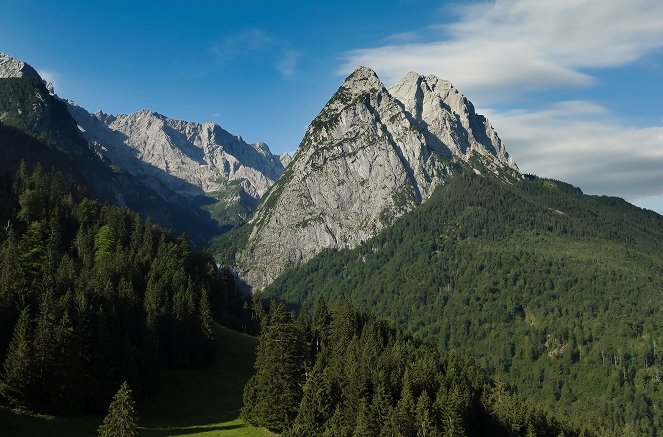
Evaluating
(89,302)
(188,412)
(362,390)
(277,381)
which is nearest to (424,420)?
(362,390)

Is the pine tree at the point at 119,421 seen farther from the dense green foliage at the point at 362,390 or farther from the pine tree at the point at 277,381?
the pine tree at the point at 277,381

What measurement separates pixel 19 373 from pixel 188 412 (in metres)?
23.3

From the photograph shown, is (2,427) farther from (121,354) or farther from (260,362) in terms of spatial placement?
(260,362)

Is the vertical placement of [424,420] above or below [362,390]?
below

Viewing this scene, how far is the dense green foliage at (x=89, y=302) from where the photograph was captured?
67.1 m

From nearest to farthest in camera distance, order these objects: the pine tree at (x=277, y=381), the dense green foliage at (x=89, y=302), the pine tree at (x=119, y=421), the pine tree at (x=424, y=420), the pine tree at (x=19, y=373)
A: 1. the pine tree at (x=119, y=421)
2. the pine tree at (x=19, y=373)
3. the dense green foliage at (x=89, y=302)
4. the pine tree at (x=277, y=381)
5. the pine tree at (x=424, y=420)

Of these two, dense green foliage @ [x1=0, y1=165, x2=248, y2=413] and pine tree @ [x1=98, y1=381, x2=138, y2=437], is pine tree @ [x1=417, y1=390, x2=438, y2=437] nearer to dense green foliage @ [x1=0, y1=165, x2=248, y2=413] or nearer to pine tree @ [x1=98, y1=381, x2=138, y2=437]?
dense green foliage @ [x1=0, y1=165, x2=248, y2=413]

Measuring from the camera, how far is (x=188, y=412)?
7762 cm

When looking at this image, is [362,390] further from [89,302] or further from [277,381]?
[89,302]

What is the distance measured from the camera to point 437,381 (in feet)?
299

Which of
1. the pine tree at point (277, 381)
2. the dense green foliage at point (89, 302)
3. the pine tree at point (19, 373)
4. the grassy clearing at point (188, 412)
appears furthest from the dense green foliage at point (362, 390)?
the pine tree at point (19, 373)

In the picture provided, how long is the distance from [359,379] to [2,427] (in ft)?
144

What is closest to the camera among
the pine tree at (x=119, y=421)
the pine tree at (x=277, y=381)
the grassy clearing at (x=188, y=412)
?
the pine tree at (x=119, y=421)

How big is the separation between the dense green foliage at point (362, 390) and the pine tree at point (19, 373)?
26.9 metres
